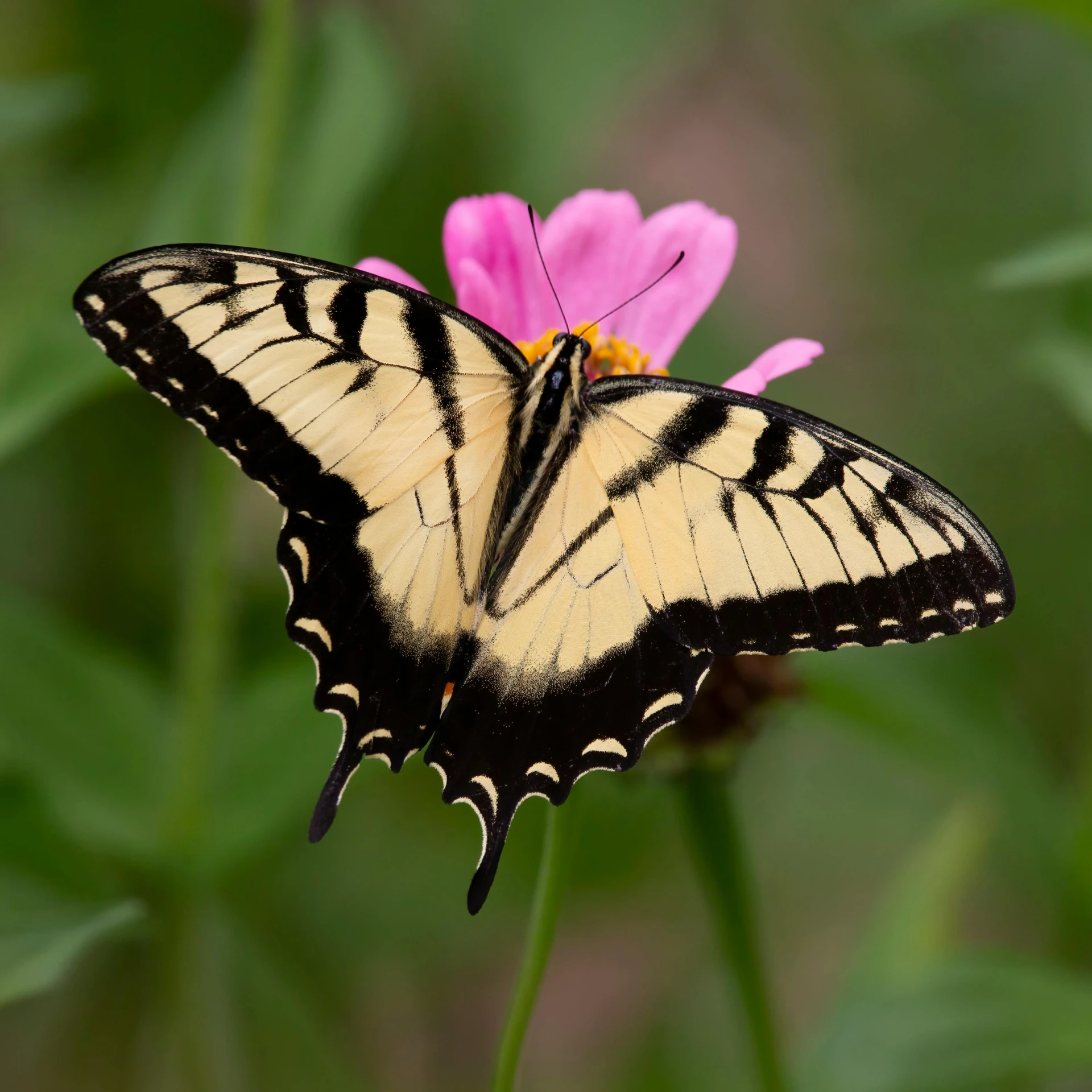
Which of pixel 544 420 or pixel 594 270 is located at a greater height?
pixel 594 270

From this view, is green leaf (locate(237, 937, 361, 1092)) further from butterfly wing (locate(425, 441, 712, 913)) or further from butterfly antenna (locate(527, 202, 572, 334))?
butterfly antenna (locate(527, 202, 572, 334))

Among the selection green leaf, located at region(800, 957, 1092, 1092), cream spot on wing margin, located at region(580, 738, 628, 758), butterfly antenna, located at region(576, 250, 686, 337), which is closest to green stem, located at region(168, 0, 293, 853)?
butterfly antenna, located at region(576, 250, 686, 337)

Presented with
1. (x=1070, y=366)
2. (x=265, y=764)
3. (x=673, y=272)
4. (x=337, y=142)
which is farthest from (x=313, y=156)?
(x=1070, y=366)

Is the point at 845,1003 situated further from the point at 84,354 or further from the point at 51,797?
the point at 84,354

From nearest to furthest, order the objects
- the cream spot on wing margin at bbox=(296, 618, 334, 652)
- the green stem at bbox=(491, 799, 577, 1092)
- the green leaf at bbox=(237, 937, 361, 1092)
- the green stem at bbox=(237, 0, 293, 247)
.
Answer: the green stem at bbox=(491, 799, 577, 1092)
the cream spot on wing margin at bbox=(296, 618, 334, 652)
the green stem at bbox=(237, 0, 293, 247)
the green leaf at bbox=(237, 937, 361, 1092)

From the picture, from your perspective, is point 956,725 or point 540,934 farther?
point 956,725

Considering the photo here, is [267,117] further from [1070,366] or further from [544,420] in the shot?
[1070,366]
